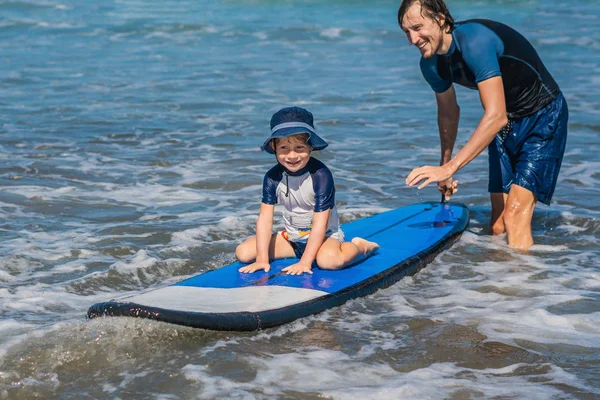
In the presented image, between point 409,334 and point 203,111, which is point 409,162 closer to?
point 203,111

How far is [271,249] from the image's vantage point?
202 inches

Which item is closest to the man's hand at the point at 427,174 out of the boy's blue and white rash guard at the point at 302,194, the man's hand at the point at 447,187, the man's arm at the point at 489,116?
the man's arm at the point at 489,116

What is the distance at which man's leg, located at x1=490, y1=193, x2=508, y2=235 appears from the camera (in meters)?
6.07

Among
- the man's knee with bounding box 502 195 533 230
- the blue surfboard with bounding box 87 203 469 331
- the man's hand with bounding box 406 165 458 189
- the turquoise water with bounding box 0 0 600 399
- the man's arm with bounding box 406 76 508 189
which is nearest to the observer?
the turquoise water with bounding box 0 0 600 399

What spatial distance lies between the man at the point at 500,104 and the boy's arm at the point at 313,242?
0.66 m

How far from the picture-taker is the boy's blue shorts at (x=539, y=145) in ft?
18.3

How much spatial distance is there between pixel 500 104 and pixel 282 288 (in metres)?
1.73

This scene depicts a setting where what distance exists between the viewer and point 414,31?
512 cm

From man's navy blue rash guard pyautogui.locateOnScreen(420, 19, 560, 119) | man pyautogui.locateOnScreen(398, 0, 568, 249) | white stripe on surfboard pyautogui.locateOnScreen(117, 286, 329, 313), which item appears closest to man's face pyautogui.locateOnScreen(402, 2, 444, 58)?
man pyautogui.locateOnScreen(398, 0, 568, 249)

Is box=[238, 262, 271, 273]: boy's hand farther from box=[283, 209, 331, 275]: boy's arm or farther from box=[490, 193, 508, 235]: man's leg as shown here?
box=[490, 193, 508, 235]: man's leg

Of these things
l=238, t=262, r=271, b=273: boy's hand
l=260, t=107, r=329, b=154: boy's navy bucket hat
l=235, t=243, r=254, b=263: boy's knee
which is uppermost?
l=260, t=107, r=329, b=154: boy's navy bucket hat

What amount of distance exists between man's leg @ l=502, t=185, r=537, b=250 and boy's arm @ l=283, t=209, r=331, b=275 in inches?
58.9

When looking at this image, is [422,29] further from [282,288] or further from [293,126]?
[282,288]

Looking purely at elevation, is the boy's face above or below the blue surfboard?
above
